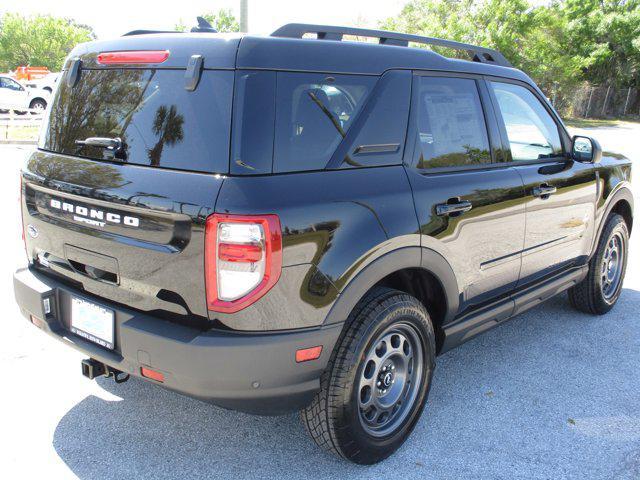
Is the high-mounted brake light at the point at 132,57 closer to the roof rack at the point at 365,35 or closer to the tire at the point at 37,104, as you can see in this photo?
the roof rack at the point at 365,35

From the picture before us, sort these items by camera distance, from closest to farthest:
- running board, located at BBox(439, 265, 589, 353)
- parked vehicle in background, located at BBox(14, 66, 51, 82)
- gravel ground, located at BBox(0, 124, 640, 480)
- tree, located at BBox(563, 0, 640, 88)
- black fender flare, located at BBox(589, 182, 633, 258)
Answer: gravel ground, located at BBox(0, 124, 640, 480)
running board, located at BBox(439, 265, 589, 353)
black fender flare, located at BBox(589, 182, 633, 258)
tree, located at BBox(563, 0, 640, 88)
parked vehicle in background, located at BBox(14, 66, 51, 82)

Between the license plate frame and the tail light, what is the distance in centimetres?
57

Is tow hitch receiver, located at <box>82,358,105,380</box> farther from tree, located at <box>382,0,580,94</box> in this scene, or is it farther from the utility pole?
tree, located at <box>382,0,580,94</box>

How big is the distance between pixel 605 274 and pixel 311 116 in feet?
11.3

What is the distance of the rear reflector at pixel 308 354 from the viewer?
2336 millimetres

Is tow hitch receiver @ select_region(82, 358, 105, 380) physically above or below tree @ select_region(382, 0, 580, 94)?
below

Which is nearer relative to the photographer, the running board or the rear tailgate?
the rear tailgate

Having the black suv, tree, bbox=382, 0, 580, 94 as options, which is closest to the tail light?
the black suv

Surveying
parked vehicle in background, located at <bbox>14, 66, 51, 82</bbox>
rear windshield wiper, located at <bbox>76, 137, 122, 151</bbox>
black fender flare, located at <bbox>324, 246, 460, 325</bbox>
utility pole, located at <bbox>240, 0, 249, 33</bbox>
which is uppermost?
utility pole, located at <bbox>240, 0, 249, 33</bbox>

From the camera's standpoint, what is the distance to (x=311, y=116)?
242 centimetres

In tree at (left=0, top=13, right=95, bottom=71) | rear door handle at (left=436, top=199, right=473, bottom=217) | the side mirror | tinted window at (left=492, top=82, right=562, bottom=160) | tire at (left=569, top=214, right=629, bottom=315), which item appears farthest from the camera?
tree at (left=0, top=13, right=95, bottom=71)

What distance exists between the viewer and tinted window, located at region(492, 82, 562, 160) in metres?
3.58

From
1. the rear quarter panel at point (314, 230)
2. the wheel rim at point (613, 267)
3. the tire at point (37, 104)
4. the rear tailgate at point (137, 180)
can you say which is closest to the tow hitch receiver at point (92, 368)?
the rear tailgate at point (137, 180)

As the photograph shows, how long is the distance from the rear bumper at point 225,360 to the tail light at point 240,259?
0.50 ft
